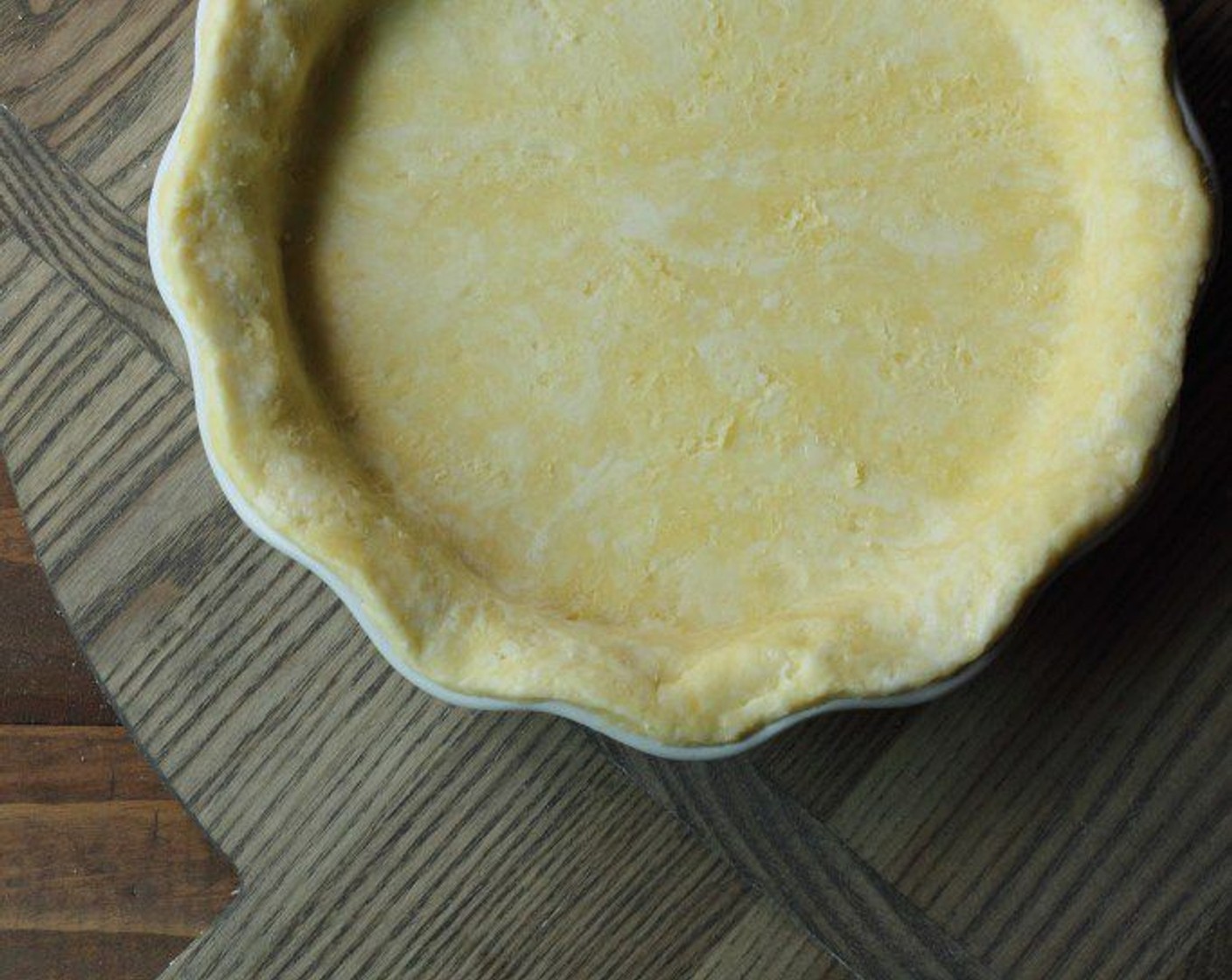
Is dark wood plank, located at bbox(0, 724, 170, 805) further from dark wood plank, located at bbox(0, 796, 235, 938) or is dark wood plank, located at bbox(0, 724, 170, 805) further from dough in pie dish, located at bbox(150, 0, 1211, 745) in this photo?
dough in pie dish, located at bbox(150, 0, 1211, 745)

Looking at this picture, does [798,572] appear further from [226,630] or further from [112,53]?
[112,53]

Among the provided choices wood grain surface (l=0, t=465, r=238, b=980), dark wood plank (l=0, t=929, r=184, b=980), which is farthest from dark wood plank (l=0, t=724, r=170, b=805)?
dark wood plank (l=0, t=929, r=184, b=980)

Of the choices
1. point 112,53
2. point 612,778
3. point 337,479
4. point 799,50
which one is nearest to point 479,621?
point 337,479

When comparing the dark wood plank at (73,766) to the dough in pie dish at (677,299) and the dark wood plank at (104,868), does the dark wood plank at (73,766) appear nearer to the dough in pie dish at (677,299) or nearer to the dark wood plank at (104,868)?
the dark wood plank at (104,868)

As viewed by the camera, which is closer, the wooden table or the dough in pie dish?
the dough in pie dish

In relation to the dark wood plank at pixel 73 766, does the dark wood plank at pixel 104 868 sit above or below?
below

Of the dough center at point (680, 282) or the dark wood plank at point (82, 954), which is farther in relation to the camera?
the dark wood plank at point (82, 954)

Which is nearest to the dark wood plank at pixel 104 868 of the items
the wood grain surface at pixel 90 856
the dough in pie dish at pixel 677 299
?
the wood grain surface at pixel 90 856
